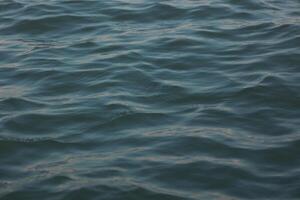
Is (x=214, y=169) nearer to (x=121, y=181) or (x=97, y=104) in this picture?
(x=121, y=181)

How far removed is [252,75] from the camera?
7.54 meters

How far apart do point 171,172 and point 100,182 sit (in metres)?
0.63

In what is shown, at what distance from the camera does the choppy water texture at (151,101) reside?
5.52 m

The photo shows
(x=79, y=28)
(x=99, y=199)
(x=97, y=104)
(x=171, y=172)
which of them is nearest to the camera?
(x=99, y=199)

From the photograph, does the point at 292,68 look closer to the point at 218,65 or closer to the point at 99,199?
the point at 218,65

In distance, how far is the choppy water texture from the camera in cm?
552

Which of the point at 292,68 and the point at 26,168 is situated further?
the point at 292,68

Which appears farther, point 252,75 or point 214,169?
point 252,75

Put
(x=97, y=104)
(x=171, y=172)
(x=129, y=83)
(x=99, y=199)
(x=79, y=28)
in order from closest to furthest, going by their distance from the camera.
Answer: (x=99, y=199), (x=171, y=172), (x=97, y=104), (x=129, y=83), (x=79, y=28)

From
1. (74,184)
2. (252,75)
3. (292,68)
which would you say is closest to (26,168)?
(74,184)

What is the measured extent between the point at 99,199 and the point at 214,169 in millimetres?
1083

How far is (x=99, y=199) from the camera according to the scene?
5207 mm

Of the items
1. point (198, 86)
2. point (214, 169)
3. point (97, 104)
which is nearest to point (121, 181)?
point (214, 169)

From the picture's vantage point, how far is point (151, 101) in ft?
22.9
